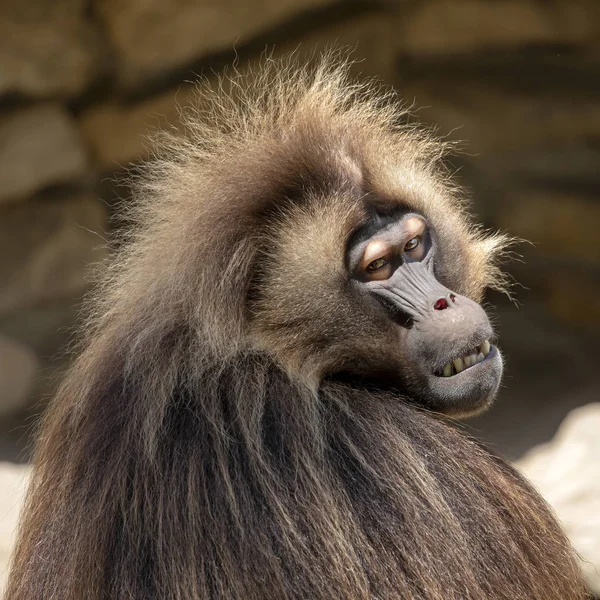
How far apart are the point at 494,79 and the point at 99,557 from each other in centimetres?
454

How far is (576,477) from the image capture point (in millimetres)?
4602

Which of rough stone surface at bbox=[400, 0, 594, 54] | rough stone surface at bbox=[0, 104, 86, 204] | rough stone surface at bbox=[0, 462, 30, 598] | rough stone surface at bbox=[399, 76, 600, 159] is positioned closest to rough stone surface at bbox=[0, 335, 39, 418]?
rough stone surface at bbox=[0, 462, 30, 598]

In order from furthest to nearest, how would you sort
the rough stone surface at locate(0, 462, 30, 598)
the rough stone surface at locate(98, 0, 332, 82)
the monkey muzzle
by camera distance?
the rough stone surface at locate(98, 0, 332, 82), the rough stone surface at locate(0, 462, 30, 598), the monkey muzzle

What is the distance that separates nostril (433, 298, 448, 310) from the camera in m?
2.46

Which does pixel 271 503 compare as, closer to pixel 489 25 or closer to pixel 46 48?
pixel 46 48

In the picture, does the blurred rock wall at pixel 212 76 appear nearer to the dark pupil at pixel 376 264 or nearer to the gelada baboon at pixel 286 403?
the gelada baboon at pixel 286 403

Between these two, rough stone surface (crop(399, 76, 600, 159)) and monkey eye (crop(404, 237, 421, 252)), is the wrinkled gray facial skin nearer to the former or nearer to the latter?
monkey eye (crop(404, 237, 421, 252))

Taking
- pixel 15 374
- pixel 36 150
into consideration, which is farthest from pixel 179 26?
pixel 15 374

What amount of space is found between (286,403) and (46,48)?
373 cm

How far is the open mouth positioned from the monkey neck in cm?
18

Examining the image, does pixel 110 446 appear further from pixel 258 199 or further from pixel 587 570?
pixel 587 570

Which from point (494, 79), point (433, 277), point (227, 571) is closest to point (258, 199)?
point (433, 277)

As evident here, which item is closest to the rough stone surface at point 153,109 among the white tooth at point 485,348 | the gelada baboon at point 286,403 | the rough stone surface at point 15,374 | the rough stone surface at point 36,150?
the rough stone surface at point 36,150

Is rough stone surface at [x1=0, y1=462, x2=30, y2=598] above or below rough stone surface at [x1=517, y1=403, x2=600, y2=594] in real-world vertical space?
below
